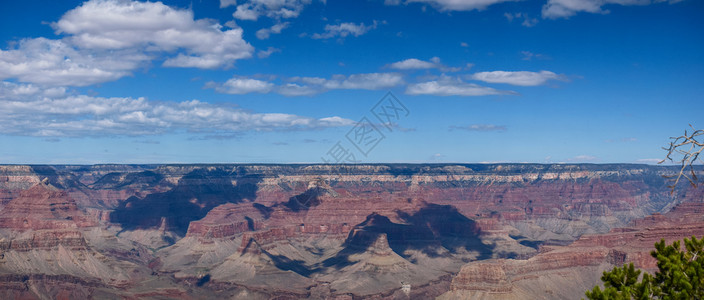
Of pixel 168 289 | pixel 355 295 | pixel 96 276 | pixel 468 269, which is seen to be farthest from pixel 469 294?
pixel 96 276

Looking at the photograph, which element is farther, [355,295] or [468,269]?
[355,295]

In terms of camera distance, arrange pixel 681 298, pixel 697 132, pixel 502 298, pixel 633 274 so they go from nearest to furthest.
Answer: pixel 697 132, pixel 681 298, pixel 633 274, pixel 502 298

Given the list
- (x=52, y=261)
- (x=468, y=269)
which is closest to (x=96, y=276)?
(x=52, y=261)

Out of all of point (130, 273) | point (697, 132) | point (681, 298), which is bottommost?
→ point (130, 273)

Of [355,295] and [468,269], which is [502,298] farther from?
[355,295]

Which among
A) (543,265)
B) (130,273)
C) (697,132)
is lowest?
(130,273)

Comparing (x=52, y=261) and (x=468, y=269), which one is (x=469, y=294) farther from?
(x=52, y=261)

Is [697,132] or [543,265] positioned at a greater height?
[697,132]

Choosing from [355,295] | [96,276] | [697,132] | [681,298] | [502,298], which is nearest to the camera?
[697,132]

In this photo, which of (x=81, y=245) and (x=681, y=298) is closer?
(x=681, y=298)
